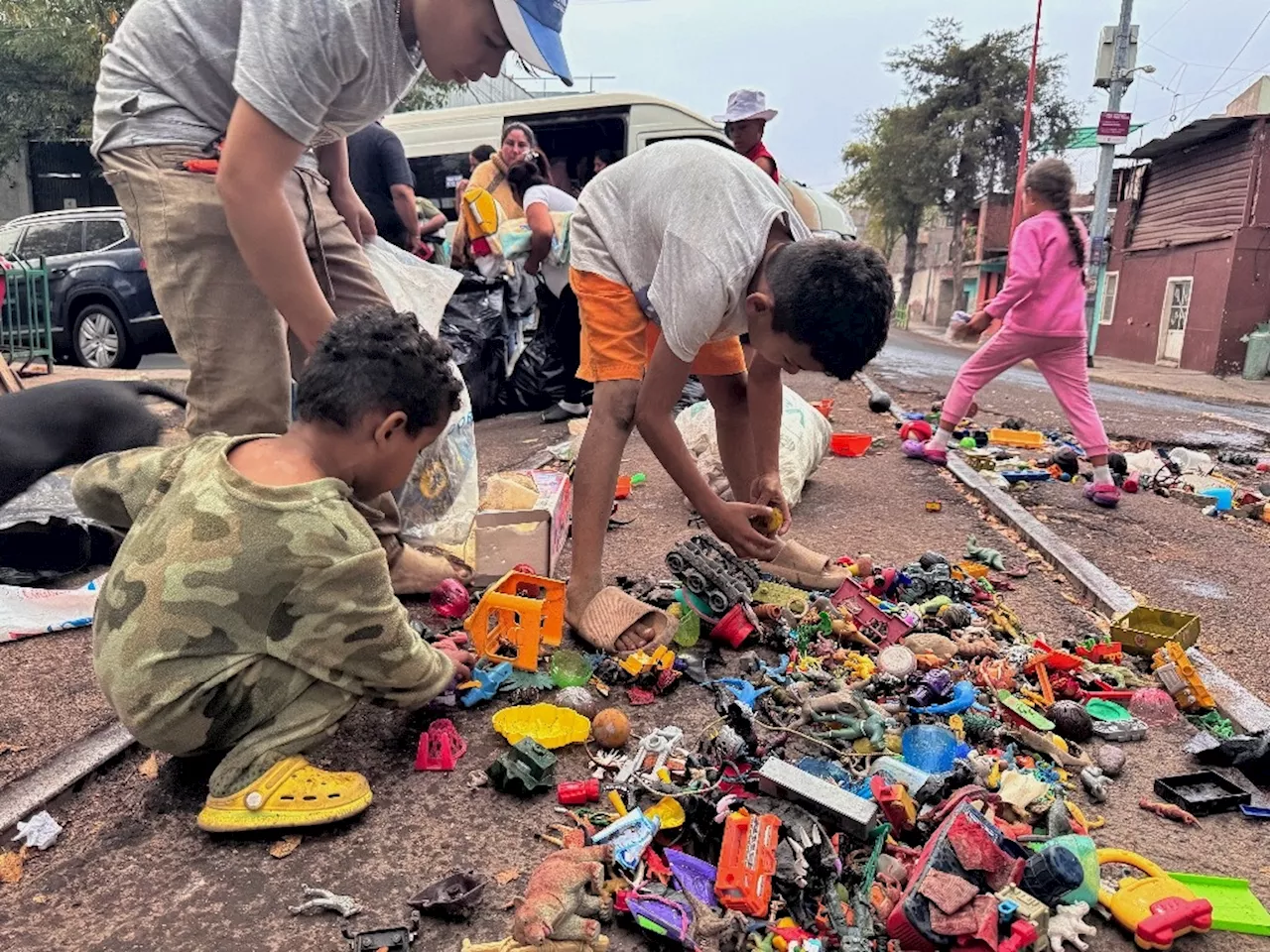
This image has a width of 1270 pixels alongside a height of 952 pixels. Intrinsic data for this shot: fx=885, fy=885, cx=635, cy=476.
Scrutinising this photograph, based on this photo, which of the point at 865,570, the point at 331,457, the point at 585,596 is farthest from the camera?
the point at 865,570

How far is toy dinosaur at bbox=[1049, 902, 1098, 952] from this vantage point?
155cm

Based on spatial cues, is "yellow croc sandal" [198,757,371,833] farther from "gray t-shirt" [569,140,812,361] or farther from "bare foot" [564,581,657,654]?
"gray t-shirt" [569,140,812,361]

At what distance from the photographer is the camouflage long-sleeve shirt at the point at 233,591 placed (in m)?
1.75

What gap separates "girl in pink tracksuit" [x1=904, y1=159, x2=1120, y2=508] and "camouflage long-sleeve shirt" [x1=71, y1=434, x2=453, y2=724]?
447 cm

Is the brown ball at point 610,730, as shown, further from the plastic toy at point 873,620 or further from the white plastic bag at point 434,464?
the white plastic bag at point 434,464

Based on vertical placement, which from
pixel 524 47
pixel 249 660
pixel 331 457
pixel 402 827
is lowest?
pixel 402 827

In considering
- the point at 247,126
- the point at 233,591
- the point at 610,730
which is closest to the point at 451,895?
the point at 610,730

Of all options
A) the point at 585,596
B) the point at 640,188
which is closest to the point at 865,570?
the point at 585,596

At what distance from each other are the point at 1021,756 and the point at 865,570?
119 centimetres

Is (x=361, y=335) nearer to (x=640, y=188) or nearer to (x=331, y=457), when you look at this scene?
(x=331, y=457)

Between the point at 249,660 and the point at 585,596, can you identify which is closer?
the point at 249,660

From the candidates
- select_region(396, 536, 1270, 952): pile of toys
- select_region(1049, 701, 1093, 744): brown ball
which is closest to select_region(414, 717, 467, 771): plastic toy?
select_region(396, 536, 1270, 952): pile of toys

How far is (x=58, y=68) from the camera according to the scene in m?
19.8

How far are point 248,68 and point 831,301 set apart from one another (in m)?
1.51
